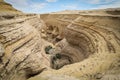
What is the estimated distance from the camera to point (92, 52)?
29.9 feet

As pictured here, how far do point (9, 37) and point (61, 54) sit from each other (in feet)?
25.9

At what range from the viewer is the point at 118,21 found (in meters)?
10.2

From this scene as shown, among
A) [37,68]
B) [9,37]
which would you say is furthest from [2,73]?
[37,68]

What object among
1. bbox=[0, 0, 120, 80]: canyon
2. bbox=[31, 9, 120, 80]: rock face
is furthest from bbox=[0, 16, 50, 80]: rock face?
bbox=[31, 9, 120, 80]: rock face

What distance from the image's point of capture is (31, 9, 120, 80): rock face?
5.73 metres

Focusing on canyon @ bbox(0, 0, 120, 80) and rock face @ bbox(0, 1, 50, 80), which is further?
rock face @ bbox(0, 1, 50, 80)

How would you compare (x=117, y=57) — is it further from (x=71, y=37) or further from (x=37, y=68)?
(x=71, y=37)

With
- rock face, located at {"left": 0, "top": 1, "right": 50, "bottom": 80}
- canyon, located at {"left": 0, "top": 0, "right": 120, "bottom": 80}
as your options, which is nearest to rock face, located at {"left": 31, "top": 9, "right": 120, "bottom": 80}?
canyon, located at {"left": 0, "top": 0, "right": 120, "bottom": 80}

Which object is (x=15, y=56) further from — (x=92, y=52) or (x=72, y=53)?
(x=72, y=53)

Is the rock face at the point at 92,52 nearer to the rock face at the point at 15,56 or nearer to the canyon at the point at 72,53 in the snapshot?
the canyon at the point at 72,53

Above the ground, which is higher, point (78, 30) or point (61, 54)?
point (78, 30)

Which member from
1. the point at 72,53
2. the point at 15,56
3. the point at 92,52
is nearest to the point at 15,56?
the point at 15,56

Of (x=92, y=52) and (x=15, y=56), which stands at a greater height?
(x=15, y=56)

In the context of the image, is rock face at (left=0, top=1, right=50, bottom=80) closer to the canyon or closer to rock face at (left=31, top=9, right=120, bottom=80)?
the canyon
